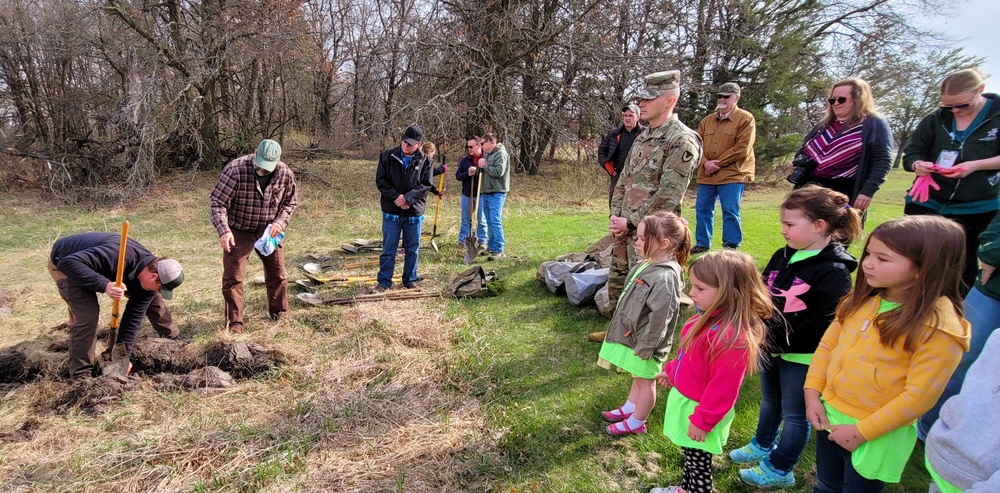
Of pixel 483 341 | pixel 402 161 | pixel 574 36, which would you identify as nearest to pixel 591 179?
pixel 574 36

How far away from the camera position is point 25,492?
8.13 ft

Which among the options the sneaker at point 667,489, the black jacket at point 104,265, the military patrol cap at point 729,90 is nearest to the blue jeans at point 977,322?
the sneaker at point 667,489

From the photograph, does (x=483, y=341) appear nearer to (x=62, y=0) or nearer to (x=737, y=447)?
(x=737, y=447)

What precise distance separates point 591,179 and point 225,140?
32.5ft

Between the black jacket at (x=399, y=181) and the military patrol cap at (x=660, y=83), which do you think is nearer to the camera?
the military patrol cap at (x=660, y=83)

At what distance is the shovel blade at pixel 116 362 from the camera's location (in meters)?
3.61

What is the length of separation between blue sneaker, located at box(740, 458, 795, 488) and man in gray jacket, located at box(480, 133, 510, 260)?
4821 millimetres

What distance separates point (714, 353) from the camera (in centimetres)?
207

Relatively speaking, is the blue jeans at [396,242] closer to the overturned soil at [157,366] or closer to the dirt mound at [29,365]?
the overturned soil at [157,366]

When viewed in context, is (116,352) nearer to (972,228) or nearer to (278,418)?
(278,418)

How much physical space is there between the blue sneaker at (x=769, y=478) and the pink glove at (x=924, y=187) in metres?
1.87

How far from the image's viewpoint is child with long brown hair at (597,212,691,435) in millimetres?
2654

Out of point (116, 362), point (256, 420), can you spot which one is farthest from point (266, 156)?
point (256, 420)

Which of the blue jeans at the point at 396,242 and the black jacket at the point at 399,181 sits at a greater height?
the black jacket at the point at 399,181
